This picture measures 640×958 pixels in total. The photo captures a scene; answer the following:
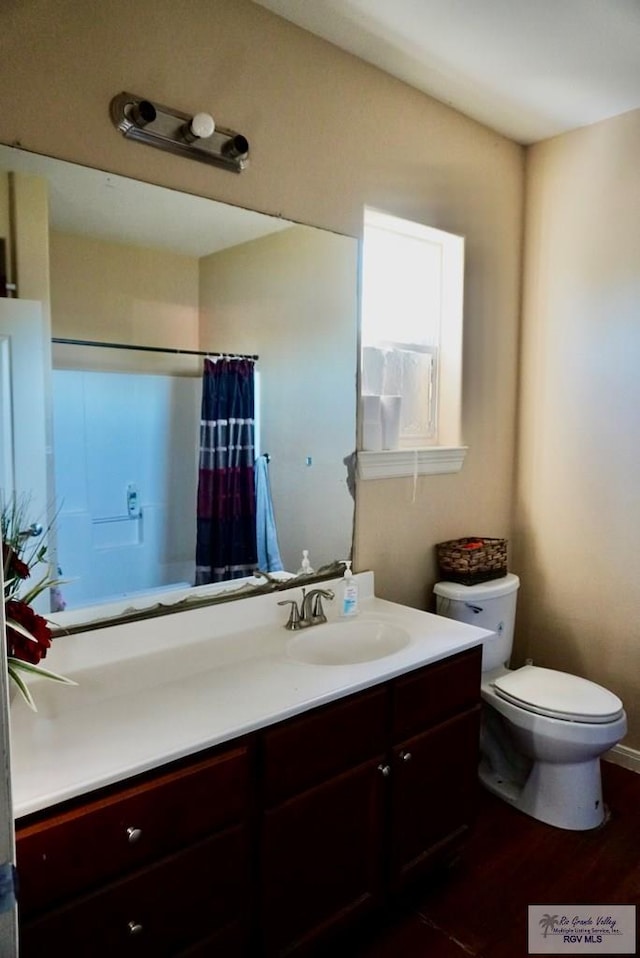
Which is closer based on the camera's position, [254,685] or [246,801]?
[246,801]

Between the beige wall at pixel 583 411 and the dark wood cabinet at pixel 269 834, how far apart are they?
1.02 meters

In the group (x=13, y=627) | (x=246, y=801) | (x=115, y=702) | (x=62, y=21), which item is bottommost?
(x=246, y=801)

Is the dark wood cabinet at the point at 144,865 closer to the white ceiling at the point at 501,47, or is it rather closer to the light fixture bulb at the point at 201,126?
the light fixture bulb at the point at 201,126

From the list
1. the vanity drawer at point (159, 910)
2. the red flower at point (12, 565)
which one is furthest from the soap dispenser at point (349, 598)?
the red flower at point (12, 565)

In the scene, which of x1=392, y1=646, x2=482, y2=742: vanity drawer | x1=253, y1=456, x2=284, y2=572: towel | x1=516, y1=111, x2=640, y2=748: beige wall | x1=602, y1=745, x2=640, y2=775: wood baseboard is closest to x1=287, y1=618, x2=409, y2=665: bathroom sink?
x1=392, y1=646, x2=482, y2=742: vanity drawer

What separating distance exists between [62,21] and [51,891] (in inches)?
70.8

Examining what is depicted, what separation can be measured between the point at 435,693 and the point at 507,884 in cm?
73

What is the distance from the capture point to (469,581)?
95.6 inches

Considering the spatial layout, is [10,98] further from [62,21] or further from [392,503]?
[392,503]

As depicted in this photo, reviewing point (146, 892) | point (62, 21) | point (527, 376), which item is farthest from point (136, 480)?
point (527, 376)

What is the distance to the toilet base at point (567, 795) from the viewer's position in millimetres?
2203

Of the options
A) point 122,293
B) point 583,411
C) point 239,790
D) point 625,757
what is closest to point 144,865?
point 239,790

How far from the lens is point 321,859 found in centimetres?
151

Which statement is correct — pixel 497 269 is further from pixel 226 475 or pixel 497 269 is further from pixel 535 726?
pixel 535 726
